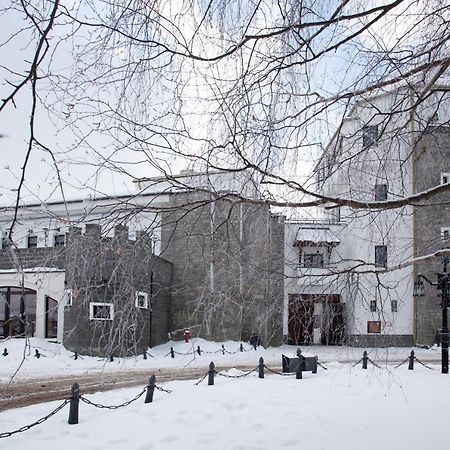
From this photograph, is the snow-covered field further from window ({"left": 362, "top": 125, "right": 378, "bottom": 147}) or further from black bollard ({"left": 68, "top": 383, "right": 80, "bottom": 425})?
window ({"left": 362, "top": 125, "right": 378, "bottom": 147})

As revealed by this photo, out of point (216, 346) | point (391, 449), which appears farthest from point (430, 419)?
point (216, 346)

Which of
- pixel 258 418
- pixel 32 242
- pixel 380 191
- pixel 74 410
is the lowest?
pixel 258 418

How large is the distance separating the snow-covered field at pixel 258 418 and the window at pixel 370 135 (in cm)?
294

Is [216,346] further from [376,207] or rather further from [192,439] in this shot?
[376,207]

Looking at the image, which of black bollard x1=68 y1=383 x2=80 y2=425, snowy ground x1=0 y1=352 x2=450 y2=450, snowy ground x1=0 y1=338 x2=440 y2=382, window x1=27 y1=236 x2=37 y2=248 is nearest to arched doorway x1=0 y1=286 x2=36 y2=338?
snowy ground x1=0 y1=338 x2=440 y2=382

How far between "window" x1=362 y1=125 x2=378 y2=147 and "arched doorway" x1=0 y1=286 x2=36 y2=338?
3925mm

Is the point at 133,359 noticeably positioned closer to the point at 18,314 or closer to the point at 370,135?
the point at 370,135

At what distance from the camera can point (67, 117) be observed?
193 inches

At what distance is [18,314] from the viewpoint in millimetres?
3787

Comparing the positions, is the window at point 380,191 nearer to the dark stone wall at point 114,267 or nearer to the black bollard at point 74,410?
the dark stone wall at point 114,267

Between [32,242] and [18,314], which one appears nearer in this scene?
[18,314]

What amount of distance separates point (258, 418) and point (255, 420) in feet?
0.58

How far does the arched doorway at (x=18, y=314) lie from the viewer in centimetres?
377

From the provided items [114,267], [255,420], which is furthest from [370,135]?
[255,420]
